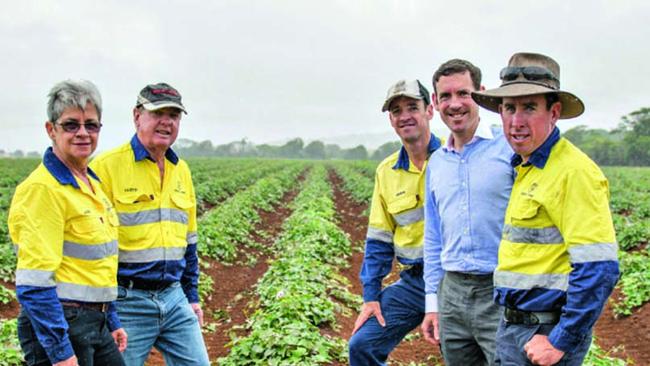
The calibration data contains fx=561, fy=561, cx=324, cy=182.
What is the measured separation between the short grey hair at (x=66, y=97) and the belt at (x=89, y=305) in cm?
92

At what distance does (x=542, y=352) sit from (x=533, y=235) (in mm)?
519

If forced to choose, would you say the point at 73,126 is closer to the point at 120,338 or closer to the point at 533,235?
the point at 120,338

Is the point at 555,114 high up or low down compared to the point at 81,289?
up

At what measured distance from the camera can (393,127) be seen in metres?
3.87

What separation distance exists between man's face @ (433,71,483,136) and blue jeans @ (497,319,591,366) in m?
1.22

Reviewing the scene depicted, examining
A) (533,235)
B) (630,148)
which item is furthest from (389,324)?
(630,148)

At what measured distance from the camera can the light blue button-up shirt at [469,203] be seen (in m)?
3.21

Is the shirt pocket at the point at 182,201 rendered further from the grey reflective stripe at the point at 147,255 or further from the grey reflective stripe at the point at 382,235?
the grey reflective stripe at the point at 382,235

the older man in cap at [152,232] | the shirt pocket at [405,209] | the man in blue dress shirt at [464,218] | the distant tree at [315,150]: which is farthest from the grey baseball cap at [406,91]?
the distant tree at [315,150]

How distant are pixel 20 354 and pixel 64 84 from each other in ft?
9.76

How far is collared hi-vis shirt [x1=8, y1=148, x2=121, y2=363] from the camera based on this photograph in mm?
2578

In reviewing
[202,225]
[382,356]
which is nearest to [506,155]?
[382,356]

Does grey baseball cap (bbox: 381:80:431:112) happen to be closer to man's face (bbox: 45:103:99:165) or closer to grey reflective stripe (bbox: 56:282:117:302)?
man's face (bbox: 45:103:99:165)

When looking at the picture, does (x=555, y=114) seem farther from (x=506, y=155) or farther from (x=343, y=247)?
(x=343, y=247)
